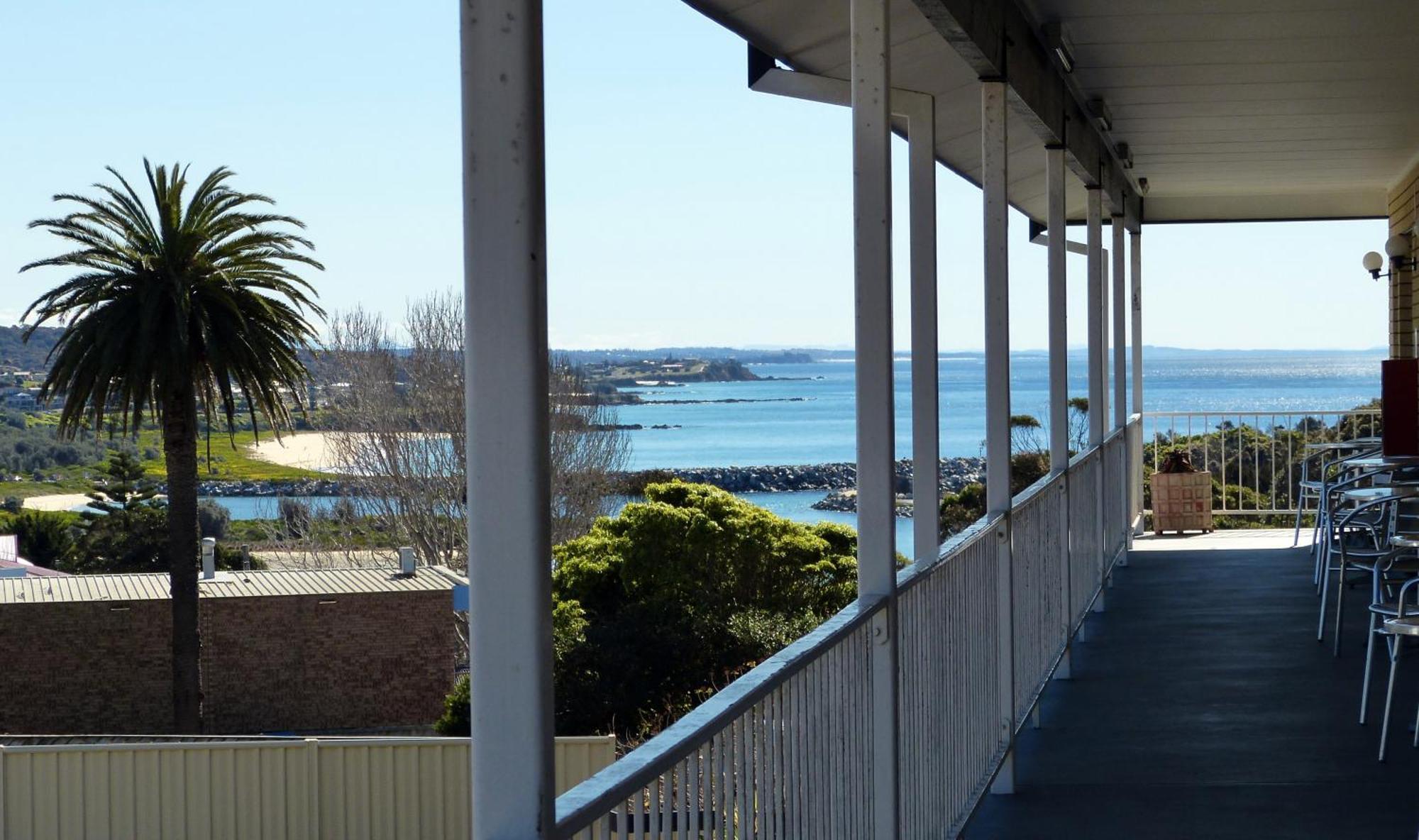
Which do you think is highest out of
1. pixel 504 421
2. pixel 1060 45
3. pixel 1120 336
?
pixel 1060 45

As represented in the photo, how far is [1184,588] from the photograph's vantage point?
8938 millimetres

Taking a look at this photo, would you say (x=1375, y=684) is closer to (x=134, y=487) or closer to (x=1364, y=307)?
(x=134, y=487)

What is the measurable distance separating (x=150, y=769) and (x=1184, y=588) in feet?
29.8

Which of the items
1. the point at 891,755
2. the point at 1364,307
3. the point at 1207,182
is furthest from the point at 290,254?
the point at 1364,307

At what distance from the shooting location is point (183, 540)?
20422 mm

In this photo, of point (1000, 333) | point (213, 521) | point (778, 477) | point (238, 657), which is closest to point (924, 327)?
point (1000, 333)

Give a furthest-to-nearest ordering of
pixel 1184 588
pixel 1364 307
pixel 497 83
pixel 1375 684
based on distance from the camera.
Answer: pixel 1364 307, pixel 1184 588, pixel 1375 684, pixel 497 83

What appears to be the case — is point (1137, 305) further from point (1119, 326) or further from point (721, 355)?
point (721, 355)

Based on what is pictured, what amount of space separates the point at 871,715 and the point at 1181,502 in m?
9.60

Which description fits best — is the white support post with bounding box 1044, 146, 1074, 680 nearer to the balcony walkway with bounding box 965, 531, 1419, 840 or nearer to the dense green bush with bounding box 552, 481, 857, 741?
the balcony walkway with bounding box 965, 531, 1419, 840

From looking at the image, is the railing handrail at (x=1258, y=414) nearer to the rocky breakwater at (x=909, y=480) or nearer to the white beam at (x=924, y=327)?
the white beam at (x=924, y=327)

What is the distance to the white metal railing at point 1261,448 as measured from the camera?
40.4ft

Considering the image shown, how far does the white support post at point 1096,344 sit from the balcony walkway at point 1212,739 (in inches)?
→ 21.8

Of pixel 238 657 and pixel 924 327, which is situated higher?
pixel 924 327
